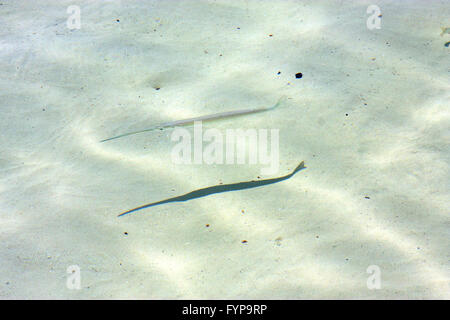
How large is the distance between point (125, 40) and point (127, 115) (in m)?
0.97

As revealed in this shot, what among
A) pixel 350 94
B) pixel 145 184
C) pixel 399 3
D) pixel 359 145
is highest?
pixel 399 3

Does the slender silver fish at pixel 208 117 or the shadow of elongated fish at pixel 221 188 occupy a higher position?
the slender silver fish at pixel 208 117

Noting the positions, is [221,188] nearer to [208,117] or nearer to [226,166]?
[226,166]

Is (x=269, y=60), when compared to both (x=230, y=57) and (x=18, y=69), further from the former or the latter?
(x=18, y=69)

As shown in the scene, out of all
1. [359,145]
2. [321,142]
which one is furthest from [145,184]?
[359,145]

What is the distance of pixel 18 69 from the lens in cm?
311

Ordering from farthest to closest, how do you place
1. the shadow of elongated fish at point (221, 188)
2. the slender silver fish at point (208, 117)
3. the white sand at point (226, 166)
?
the slender silver fish at point (208, 117) < the shadow of elongated fish at point (221, 188) < the white sand at point (226, 166)

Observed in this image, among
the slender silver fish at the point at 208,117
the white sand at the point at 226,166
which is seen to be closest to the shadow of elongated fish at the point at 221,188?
the white sand at the point at 226,166

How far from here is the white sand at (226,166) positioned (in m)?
1.83

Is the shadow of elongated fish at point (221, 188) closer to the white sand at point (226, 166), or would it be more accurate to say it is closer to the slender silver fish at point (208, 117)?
the white sand at point (226, 166)

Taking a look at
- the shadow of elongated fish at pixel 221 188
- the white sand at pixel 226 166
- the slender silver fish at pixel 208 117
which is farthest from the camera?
the slender silver fish at pixel 208 117

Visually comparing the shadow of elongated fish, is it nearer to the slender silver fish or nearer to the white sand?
the white sand

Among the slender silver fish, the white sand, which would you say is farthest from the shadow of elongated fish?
the slender silver fish
